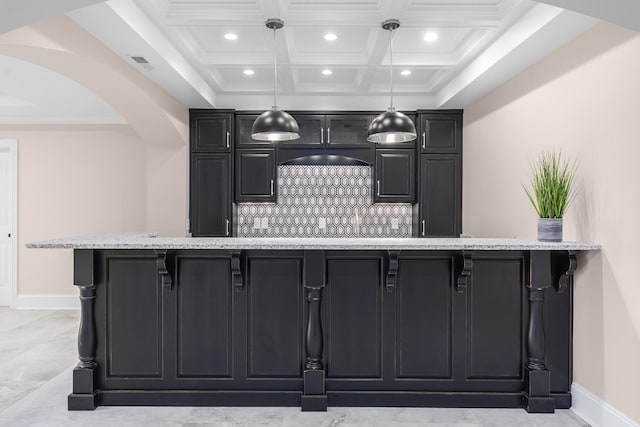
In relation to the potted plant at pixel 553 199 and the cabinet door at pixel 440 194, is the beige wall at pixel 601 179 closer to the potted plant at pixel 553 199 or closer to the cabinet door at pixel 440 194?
the potted plant at pixel 553 199

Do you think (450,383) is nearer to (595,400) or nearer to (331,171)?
(595,400)

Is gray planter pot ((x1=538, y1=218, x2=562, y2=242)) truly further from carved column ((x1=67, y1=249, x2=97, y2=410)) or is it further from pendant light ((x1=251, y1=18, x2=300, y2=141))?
carved column ((x1=67, y1=249, x2=97, y2=410))

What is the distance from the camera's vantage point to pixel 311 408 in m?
2.89

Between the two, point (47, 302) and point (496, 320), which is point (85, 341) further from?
point (47, 302)

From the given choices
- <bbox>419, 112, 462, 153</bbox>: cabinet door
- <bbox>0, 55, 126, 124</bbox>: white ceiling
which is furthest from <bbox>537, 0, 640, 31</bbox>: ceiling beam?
<bbox>0, 55, 126, 124</bbox>: white ceiling

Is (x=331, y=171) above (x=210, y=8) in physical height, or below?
below

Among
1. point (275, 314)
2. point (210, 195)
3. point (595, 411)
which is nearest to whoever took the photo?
point (595, 411)

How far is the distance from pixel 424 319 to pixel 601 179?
4.90 feet

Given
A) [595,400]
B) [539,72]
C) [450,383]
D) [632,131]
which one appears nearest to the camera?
[632,131]

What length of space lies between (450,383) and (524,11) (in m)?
2.73

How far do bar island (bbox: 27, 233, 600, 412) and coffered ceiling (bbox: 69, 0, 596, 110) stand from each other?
1579 mm

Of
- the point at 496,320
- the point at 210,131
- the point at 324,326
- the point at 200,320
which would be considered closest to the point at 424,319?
the point at 496,320

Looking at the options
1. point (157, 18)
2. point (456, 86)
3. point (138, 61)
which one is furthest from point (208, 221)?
point (456, 86)

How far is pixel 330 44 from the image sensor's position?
3979 mm
